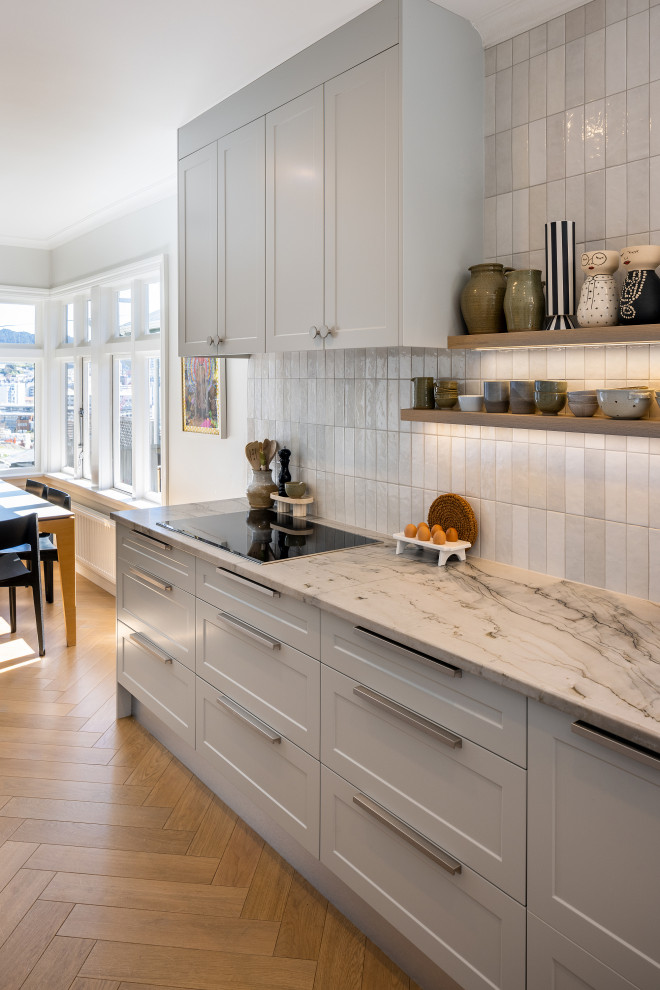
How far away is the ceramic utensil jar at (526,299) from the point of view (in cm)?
197

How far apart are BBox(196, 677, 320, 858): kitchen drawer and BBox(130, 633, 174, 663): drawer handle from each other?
26 cm

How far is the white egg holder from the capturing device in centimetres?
221

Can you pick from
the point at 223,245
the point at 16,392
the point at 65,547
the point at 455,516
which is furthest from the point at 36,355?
the point at 455,516

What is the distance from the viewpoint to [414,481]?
2529mm

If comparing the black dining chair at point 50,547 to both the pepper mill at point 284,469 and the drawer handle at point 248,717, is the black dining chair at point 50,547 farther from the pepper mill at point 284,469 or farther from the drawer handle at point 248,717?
the drawer handle at point 248,717

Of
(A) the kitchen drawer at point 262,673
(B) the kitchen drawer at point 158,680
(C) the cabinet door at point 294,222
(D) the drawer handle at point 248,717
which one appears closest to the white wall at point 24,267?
(B) the kitchen drawer at point 158,680

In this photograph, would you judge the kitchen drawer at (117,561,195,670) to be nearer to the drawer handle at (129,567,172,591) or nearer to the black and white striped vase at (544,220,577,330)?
the drawer handle at (129,567,172,591)

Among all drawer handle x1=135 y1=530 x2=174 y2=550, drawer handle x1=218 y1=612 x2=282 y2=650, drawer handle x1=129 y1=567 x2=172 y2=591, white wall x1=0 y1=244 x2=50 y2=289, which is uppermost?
white wall x1=0 y1=244 x2=50 y2=289

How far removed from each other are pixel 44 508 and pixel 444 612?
3162 millimetres

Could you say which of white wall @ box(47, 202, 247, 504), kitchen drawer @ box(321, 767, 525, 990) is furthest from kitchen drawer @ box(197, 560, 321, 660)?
white wall @ box(47, 202, 247, 504)

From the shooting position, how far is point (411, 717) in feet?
5.34

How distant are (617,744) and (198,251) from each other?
2602 mm

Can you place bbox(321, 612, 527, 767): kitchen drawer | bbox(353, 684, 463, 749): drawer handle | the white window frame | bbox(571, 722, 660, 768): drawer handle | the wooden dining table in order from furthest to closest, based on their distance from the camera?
the white window frame
the wooden dining table
bbox(353, 684, 463, 749): drawer handle
bbox(321, 612, 527, 767): kitchen drawer
bbox(571, 722, 660, 768): drawer handle

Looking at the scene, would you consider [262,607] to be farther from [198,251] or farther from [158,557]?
[198,251]
